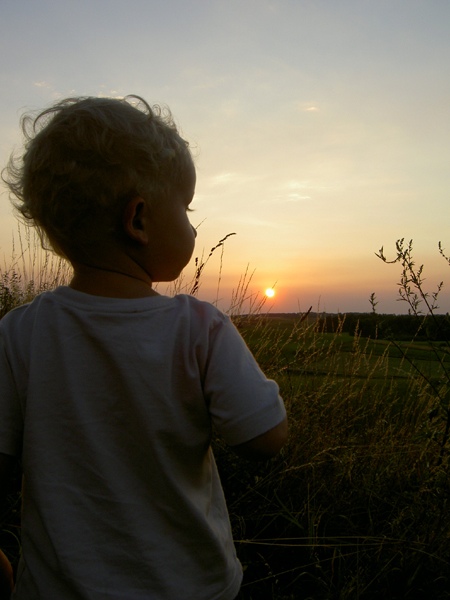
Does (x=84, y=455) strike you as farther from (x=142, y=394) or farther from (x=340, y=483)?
(x=340, y=483)

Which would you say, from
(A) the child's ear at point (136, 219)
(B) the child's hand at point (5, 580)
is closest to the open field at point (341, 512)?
(B) the child's hand at point (5, 580)

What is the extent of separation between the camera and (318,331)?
4480 mm

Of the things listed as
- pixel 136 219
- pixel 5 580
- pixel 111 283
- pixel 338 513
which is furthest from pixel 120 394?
pixel 338 513

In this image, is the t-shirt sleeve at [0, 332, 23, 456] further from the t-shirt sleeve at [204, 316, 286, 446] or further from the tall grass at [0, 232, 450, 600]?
the tall grass at [0, 232, 450, 600]

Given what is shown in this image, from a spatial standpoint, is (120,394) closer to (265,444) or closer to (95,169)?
(265,444)

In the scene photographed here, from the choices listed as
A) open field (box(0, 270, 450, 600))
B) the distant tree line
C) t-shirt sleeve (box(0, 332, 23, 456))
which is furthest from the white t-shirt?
the distant tree line

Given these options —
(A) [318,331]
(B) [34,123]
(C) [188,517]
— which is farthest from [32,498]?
(A) [318,331]

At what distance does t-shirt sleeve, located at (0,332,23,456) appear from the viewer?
1049 mm

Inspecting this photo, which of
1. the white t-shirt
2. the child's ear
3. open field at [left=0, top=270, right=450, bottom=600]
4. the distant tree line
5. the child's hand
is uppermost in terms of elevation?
the child's ear

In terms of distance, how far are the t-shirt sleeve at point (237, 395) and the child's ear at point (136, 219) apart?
25cm

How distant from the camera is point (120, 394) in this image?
3.31 ft

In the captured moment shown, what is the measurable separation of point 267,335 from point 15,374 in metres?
3.13

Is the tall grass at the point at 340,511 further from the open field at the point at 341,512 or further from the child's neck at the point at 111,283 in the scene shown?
the child's neck at the point at 111,283

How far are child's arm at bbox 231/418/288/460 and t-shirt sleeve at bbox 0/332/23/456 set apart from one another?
43cm
